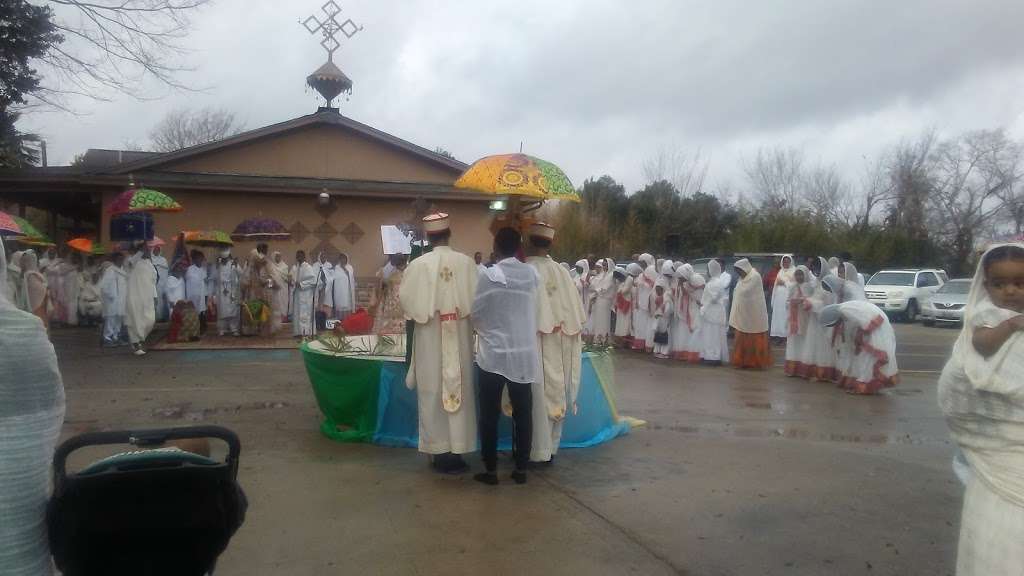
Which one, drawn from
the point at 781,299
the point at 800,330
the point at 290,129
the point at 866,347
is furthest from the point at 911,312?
the point at 290,129

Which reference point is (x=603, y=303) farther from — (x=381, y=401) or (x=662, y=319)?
(x=381, y=401)

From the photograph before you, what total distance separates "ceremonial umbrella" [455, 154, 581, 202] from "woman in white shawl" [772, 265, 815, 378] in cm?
672

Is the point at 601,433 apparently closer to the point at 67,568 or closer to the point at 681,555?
the point at 681,555

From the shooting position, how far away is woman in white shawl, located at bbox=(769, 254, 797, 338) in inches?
647

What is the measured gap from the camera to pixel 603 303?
1769 centimetres

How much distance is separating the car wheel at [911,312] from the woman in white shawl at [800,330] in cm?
1731

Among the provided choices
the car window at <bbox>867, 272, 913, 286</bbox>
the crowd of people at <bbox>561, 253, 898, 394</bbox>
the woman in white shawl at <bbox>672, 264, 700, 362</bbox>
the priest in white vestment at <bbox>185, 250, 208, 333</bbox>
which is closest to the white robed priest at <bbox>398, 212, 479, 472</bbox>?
the crowd of people at <bbox>561, 253, 898, 394</bbox>

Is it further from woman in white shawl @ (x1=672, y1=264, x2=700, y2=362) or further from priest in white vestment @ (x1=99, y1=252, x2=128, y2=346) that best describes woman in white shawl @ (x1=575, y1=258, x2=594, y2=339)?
priest in white vestment @ (x1=99, y1=252, x2=128, y2=346)

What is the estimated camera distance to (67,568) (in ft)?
8.46

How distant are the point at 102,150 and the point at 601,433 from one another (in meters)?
34.4

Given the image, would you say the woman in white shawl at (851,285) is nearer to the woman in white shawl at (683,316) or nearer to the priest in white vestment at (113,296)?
the woman in white shawl at (683,316)

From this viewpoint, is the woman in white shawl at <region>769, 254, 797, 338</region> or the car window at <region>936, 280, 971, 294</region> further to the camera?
the car window at <region>936, 280, 971, 294</region>

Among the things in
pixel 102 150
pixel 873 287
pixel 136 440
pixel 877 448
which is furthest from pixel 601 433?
pixel 102 150

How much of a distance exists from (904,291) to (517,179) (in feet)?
82.2
